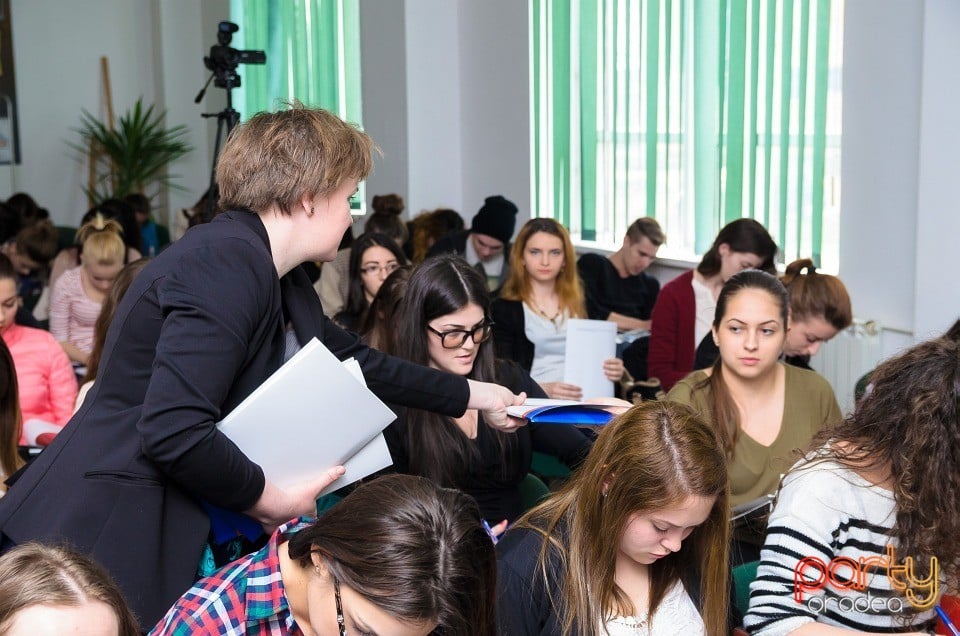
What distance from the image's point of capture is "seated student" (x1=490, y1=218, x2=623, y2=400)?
420 centimetres

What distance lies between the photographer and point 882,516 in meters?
1.82

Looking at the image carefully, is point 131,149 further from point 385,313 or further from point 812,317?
point 812,317

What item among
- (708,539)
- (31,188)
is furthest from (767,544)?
(31,188)

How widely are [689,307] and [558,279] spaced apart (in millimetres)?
538

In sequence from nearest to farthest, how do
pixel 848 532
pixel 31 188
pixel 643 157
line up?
pixel 848 532 → pixel 643 157 → pixel 31 188

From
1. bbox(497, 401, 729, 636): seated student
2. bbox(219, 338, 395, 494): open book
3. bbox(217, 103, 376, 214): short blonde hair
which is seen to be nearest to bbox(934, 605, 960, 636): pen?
bbox(497, 401, 729, 636): seated student

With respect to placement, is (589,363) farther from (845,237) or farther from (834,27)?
(834,27)

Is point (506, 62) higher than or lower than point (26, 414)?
higher

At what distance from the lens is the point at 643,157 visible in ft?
20.8

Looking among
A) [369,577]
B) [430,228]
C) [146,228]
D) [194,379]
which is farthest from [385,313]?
[146,228]

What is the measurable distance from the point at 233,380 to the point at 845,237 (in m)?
3.60

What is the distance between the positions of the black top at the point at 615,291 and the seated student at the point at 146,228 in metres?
4.32

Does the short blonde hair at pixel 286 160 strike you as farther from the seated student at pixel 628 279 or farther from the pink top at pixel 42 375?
the seated student at pixel 628 279

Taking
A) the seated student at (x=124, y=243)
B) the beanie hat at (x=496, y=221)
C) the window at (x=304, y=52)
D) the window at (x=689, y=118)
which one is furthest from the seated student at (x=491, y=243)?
the window at (x=304, y=52)
